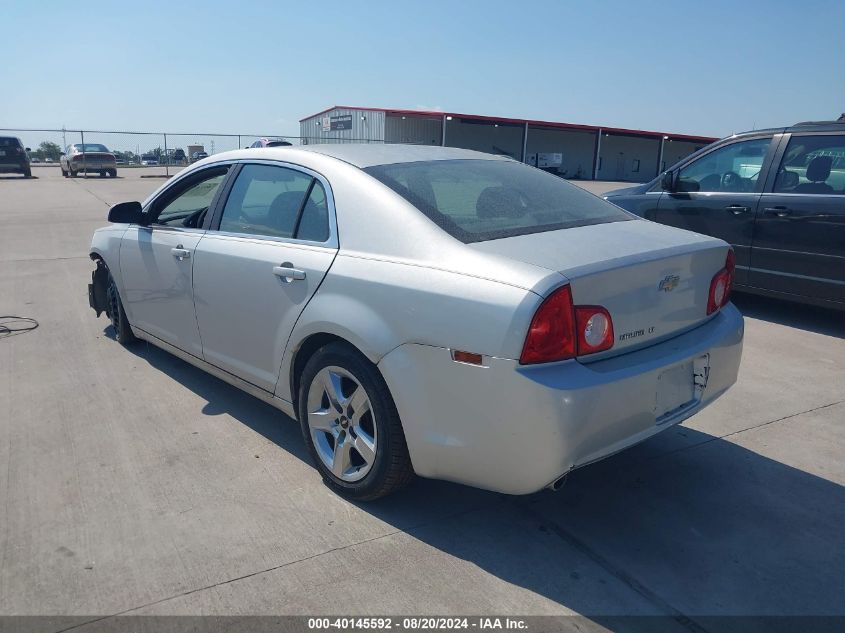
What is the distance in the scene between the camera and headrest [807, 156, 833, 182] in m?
6.00

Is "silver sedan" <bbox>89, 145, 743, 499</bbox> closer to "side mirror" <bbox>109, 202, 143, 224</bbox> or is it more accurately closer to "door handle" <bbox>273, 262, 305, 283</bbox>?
"door handle" <bbox>273, 262, 305, 283</bbox>

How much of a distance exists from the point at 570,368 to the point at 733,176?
5106mm

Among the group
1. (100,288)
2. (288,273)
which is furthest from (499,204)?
(100,288)

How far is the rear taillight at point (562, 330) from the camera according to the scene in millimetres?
2469

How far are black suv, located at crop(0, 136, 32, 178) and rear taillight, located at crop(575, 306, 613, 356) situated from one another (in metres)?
30.4

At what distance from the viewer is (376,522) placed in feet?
10.1

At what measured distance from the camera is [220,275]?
12.5 feet

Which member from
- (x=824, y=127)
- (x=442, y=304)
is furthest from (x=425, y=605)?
(x=824, y=127)

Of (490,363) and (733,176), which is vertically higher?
(733,176)

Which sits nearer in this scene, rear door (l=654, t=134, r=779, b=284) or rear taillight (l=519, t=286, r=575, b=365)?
rear taillight (l=519, t=286, r=575, b=365)

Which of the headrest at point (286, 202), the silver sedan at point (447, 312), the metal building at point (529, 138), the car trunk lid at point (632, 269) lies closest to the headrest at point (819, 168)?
the silver sedan at point (447, 312)

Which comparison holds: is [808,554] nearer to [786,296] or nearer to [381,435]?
[381,435]

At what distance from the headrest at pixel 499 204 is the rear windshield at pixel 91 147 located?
29.9m

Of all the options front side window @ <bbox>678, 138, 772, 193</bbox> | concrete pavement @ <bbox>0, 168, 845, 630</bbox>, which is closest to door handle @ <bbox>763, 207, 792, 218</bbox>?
front side window @ <bbox>678, 138, 772, 193</bbox>
